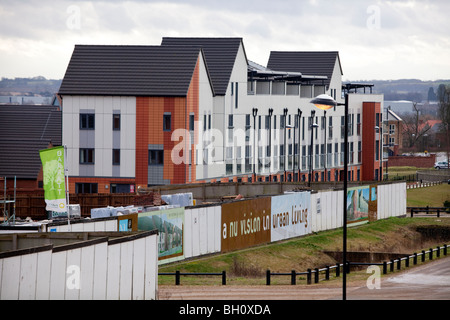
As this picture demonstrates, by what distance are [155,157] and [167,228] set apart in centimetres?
2784

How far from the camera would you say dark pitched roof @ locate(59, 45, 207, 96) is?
66.0 meters

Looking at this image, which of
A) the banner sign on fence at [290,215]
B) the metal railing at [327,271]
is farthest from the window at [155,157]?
the metal railing at [327,271]

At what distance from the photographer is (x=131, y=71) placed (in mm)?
67312

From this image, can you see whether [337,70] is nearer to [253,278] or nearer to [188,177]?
[188,177]

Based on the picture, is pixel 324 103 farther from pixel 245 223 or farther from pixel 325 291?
pixel 245 223

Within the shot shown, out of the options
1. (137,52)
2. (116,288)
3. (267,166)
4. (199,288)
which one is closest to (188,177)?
(137,52)

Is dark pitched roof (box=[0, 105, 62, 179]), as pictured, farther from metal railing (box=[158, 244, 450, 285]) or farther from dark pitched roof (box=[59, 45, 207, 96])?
metal railing (box=[158, 244, 450, 285])

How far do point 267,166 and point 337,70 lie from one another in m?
23.6

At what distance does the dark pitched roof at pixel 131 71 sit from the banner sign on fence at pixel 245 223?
1993cm

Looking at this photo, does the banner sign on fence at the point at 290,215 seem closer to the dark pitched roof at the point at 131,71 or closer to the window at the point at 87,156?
the dark pitched roof at the point at 131,71

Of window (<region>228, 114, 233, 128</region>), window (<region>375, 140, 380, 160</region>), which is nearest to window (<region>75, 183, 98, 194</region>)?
window (<region>228, 114, 233, 128</region>)

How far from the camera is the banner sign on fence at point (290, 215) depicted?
48531 mm

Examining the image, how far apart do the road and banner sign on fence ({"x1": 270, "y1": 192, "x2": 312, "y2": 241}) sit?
12.6 metres
